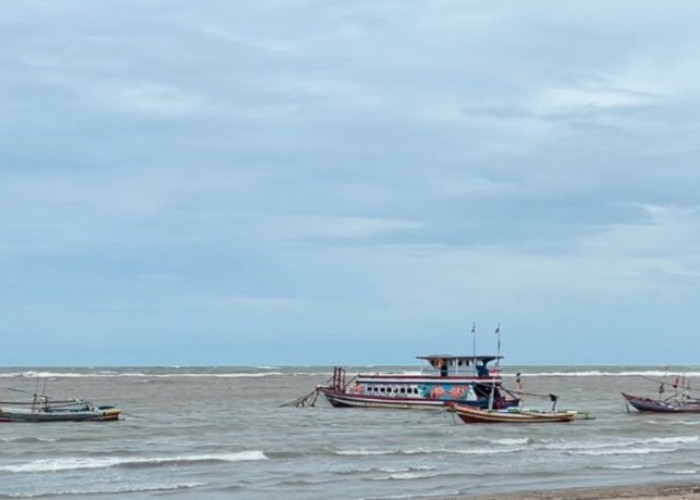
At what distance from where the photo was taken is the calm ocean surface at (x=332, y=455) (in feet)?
100

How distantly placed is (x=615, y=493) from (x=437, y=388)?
35.1 metres

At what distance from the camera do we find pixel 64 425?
52000 mm

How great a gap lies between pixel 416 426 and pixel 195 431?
9.74 m

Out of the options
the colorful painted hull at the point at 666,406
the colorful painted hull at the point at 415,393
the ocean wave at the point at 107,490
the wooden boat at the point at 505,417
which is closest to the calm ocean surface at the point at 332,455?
the ocean wave at the point at 107,490

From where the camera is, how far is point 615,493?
88.8 feet

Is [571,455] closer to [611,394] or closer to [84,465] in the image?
[84,465]

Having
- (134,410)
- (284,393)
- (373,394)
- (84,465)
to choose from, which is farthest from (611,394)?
(84,465)

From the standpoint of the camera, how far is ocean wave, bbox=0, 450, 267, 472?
35966 millimetres

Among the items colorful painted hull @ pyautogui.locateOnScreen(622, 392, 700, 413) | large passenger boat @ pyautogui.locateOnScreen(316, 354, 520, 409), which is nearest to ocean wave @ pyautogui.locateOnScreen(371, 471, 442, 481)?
large passenger boat @ pyautogui.locateOnScreen(316, 354, 520, 409)

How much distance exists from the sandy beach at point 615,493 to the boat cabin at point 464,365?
106 ft

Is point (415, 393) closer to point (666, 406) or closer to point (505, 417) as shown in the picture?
point (505, 417)

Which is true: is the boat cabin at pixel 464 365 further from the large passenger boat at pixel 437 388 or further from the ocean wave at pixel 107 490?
the ocean wave at pixel 107 490

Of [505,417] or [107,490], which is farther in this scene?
[505,417]

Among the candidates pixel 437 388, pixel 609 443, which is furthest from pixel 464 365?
pixel 609 443
